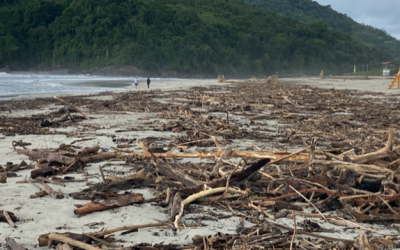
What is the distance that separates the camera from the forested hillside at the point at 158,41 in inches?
3492

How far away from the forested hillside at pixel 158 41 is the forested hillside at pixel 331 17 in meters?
66.1

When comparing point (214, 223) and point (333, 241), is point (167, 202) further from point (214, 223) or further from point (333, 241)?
point (333, 241)

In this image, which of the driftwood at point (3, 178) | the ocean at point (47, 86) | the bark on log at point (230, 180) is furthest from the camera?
the ocean at point (47, 86)

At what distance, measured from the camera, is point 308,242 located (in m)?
2.17

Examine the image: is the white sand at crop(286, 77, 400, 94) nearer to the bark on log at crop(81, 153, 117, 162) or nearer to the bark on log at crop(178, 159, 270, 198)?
the bark on log at crop(81, 153, 117, 162)

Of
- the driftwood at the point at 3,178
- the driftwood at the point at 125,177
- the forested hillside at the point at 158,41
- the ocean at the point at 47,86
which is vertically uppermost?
the forested hillside at the point at 158,41

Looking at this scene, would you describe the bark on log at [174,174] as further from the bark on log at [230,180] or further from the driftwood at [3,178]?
the driftwood at [3,178]

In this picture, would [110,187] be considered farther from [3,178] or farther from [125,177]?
[3,178]

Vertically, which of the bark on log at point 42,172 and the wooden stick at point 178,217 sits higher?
the bark on log at point 42,172

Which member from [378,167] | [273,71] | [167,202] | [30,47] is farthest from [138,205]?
[273,71]

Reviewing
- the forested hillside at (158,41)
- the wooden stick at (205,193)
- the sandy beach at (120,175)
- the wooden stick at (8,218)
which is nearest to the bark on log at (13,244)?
the sandy beach at (120,175)

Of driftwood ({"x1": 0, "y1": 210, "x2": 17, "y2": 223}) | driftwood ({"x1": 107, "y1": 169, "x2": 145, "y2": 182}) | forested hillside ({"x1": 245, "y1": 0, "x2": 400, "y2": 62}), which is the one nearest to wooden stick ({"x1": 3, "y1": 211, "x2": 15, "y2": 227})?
driftwood ({"x1": 0, "y1": 210, "x2": 17, "y2": 223})

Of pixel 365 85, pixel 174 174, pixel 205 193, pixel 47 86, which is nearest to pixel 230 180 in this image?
pixel 205 193

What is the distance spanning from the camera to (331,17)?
186375mm
